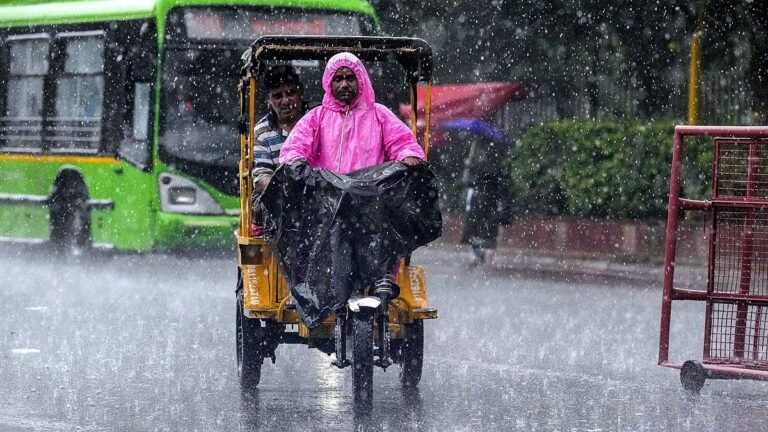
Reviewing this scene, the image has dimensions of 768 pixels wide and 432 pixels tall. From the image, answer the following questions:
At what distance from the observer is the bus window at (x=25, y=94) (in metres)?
19.3

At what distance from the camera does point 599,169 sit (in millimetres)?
20047

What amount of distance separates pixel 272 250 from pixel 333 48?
47.3 inches

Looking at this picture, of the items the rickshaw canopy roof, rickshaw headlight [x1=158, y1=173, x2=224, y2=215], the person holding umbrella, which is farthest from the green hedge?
the rickshaw canopy roof

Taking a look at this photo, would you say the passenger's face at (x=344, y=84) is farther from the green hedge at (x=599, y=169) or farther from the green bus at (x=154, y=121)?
the green hedge at (x=599, y=169)

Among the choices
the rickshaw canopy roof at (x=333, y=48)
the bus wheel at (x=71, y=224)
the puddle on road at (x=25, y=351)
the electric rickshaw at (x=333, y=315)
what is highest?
the rickshaw canopy roof at (x=333, y=48)

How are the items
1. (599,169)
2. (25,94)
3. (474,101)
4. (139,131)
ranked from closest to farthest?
(139,131), (25,94), (599,169), (474,101)

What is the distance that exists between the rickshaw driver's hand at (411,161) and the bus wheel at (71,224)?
1075 centimetres

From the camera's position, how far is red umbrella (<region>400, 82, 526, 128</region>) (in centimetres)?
2456

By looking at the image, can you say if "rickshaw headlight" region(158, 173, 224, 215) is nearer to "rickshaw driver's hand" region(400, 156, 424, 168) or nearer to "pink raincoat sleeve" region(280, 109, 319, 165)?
"pink raincoat sleeve" region(280, 109, 319, 165)

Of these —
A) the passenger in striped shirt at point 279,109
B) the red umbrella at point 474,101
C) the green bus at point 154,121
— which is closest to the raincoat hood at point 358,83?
the passenger in striped shirt at point 279,109

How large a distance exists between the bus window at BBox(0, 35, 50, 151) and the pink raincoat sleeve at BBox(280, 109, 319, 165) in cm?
1137

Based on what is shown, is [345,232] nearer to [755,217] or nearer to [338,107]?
[338,107]

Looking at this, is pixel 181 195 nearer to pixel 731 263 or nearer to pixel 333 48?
pixel 333 48

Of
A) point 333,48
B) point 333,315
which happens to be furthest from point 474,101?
point 333,315
